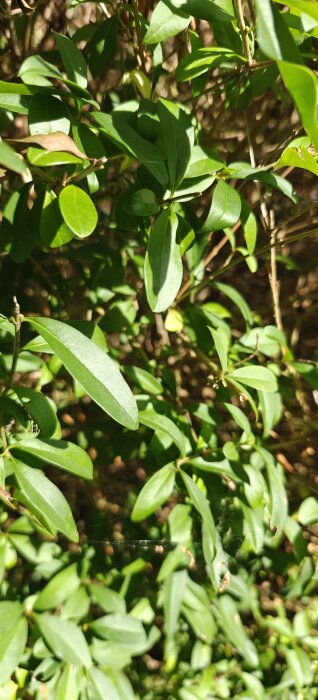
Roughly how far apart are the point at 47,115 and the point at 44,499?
495mm

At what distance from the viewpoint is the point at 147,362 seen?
4.30ft

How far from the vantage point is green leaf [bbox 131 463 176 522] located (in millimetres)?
1001

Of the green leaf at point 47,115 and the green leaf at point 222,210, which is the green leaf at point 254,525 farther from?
the green leaf at point 47,115

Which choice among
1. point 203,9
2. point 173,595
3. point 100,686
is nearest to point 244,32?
point 203,9

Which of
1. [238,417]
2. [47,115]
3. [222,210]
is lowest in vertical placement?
[238,417]

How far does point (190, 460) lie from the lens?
41.8 inches

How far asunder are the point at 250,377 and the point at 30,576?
67cm

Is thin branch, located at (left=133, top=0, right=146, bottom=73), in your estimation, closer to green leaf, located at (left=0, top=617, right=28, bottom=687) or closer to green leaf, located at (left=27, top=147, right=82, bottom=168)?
green leaf, located at (left=27, top=147, right=82, bottom=168)

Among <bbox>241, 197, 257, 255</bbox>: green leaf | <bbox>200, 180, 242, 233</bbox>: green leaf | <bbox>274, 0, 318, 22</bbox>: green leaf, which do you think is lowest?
<bbox>241, 197, 257, 255</bbox>: green leaf

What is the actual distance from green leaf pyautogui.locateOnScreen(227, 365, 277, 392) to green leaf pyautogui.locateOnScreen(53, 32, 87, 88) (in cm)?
54

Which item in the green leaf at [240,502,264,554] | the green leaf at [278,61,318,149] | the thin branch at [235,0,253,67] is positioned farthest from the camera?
the green leaf at [240,502,264,554]

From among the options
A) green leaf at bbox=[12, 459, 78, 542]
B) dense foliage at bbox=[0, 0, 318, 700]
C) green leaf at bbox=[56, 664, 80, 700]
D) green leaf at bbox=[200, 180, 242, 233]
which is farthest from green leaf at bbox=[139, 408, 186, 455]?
green leaf at bbox=[56, 664, 80, 700]

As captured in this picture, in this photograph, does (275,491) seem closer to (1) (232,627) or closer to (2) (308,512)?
(2) (308,512)

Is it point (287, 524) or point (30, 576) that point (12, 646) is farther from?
point (287, 524)
